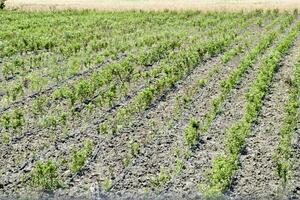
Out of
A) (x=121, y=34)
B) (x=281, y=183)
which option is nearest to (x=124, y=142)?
(x=281, y=183)

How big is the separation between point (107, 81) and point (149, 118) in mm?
3232

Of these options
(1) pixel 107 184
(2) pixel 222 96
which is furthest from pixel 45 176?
(2) pixel 222 96

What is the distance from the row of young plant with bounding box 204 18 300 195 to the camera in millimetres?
8703

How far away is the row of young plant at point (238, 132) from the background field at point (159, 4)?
71.5ft

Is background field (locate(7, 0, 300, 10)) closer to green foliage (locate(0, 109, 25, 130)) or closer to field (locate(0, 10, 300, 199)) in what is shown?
field (locate(0, 10, 300, 199))

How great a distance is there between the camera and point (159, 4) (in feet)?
137

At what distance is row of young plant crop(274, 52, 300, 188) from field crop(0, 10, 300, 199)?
1.1 inches

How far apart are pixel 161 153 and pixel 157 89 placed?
13.7ft

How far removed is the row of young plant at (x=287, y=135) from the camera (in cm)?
909

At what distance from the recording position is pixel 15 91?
14.1 meters

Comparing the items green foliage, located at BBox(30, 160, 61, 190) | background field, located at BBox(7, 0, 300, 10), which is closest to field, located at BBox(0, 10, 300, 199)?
green foliage, located at BBox(30, 160, 61, 190)

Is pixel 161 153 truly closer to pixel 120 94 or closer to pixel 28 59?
pixel 120 94

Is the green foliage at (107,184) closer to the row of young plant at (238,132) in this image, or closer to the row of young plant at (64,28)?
the row of young plant at (238,132)

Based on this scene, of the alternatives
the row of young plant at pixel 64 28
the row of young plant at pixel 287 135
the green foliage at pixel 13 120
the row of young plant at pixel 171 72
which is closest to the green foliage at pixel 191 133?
the row of young plant at pixel 171 72
